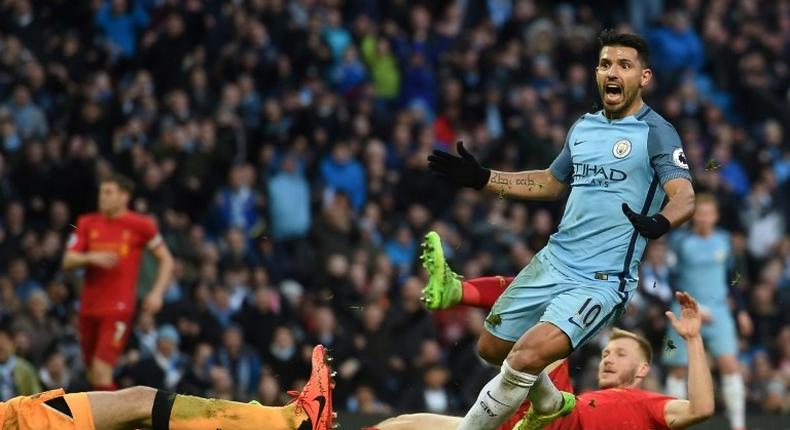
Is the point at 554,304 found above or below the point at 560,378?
above

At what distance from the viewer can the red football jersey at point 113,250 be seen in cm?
1257

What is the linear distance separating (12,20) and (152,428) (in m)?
9.06

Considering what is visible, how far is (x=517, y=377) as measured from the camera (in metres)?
7.90

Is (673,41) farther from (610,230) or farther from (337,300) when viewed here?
(610,230)

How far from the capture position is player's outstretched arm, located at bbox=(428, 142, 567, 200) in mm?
8430

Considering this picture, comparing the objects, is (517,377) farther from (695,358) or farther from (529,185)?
(529,185)

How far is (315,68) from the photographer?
17.5 meters

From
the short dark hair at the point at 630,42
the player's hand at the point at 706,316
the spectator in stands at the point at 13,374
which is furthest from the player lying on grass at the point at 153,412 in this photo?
the player's hand at the point at 706,316

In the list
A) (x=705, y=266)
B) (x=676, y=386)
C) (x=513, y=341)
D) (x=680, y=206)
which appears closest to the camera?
(x=680, y=206)

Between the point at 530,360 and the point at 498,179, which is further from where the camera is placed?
the point at 498,179

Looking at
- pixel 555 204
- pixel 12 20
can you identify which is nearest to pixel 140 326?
pixel 12 20

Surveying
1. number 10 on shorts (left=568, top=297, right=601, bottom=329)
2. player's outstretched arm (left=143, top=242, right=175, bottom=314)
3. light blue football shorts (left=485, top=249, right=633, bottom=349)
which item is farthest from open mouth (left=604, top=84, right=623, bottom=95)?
player's outstretched arm (left=143, top=242, right=175, bottom=314)

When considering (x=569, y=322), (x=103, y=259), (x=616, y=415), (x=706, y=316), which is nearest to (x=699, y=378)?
(x=616, y=415)

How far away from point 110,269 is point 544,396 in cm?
525
